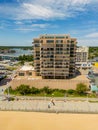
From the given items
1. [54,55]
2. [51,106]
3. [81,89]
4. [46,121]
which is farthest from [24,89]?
[46,121]

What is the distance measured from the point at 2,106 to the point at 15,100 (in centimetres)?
482

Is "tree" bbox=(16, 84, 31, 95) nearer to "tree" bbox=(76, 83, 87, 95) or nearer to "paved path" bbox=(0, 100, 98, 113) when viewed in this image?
"paved path" bbox=(0, 100, 98, 113)

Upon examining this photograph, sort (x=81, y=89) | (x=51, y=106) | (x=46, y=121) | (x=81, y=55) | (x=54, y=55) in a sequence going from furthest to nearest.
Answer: (x=81, y=55) < (x=54, y=55) < (x=81, y=89) < (x=51, y=106) < (x=46, y=121)

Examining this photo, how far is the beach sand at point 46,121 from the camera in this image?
30797 mm

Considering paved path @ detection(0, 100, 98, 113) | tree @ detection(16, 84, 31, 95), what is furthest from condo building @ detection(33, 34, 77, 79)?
paved path @ detection(0, 100, 98, 113)

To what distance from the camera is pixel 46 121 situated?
32.8 m

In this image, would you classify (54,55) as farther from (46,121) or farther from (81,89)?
(46,121)

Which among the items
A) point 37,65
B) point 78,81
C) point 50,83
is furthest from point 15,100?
point 78,81

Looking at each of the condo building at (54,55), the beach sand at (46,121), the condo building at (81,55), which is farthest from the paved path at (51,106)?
the condo building at (81,55)

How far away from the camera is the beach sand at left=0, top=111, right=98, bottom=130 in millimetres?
30797

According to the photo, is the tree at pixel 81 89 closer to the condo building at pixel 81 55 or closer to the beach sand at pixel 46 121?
the beach sand at pixel 46 121

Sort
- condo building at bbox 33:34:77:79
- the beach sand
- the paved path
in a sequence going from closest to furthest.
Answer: the beach sand < the paved path < condo building at bbox 33:34:77:79

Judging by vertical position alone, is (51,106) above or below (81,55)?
below

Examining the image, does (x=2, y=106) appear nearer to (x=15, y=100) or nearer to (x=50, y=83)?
(x=15, y=100)
